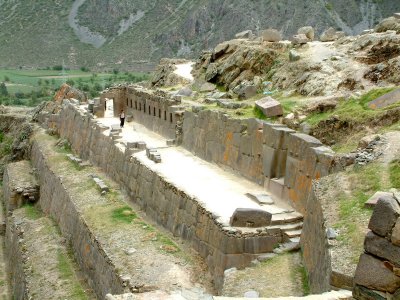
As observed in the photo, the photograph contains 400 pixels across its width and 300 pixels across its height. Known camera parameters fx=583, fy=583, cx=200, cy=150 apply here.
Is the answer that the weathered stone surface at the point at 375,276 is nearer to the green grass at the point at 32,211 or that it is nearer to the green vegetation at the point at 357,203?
the green vegetation at the point at 357,203

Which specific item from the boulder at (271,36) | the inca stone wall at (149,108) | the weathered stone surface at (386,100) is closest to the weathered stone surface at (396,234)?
the weathered stone surface at (386,100)

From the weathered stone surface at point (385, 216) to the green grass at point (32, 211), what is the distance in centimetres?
2144

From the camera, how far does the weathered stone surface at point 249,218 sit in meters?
13.0

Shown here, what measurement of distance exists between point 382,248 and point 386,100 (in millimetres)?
9551

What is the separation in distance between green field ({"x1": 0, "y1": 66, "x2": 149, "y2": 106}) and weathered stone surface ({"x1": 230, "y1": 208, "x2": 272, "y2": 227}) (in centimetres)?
5571

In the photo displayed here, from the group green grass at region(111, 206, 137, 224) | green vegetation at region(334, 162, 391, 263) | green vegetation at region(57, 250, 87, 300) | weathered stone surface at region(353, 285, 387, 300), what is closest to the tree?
green vegetation at region(57, 250, 87, 300)

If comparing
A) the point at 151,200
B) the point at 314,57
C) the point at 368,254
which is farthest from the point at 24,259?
the point at 368,254

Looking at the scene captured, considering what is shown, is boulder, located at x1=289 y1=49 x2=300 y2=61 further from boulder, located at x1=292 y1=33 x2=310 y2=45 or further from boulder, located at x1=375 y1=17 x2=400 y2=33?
boulder, located at x1=375 y1=17 x2=400 y2=33

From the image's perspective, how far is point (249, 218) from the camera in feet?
42.8

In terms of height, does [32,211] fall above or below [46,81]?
below

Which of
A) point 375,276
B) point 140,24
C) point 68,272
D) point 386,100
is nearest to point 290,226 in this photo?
point 386,100

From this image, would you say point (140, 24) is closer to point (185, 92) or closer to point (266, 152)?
point (185, 92)

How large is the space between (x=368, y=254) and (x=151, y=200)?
11.5m

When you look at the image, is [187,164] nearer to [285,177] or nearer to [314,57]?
[285,177]
